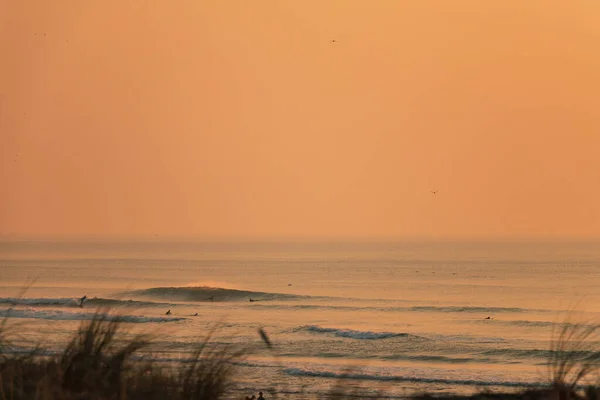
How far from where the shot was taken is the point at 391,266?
3752 inches

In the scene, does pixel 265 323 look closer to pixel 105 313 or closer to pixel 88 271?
pixel 105 313

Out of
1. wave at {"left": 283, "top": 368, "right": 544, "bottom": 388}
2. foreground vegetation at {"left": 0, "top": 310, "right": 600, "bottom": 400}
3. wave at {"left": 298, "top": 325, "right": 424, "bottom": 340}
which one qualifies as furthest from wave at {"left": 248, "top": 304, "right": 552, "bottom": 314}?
foreground vegetation at {"left": 0, "top": 310, "right": 600, "bottom": 400}

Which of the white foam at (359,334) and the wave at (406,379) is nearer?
the wave at (406,379)

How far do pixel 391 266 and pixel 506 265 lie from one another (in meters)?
10.6

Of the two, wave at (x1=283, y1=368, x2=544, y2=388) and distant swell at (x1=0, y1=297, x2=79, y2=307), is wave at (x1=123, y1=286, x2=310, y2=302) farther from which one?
wave at (x1=283, y1=368, x2=544, y2=388)

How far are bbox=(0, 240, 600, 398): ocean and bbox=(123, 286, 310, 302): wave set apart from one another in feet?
0.36

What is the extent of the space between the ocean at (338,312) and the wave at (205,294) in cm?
11

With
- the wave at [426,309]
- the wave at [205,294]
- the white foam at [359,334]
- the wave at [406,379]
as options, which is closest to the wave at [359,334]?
the white foam at [359,334]

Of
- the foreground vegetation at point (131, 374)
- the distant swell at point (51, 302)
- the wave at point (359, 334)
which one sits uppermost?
the distant swell at point (51, 302)

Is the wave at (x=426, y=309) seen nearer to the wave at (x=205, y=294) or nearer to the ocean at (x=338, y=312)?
the ocean at (x=338, y=312)

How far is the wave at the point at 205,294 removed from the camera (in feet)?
184

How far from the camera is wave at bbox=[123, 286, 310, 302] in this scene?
5612cm

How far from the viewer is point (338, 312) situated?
4691 cm

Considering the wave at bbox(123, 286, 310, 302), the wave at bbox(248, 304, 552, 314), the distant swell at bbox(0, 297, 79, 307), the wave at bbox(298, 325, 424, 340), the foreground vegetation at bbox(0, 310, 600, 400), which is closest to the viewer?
the foreground vegetation at bbox(0, 310, 600, 400)
